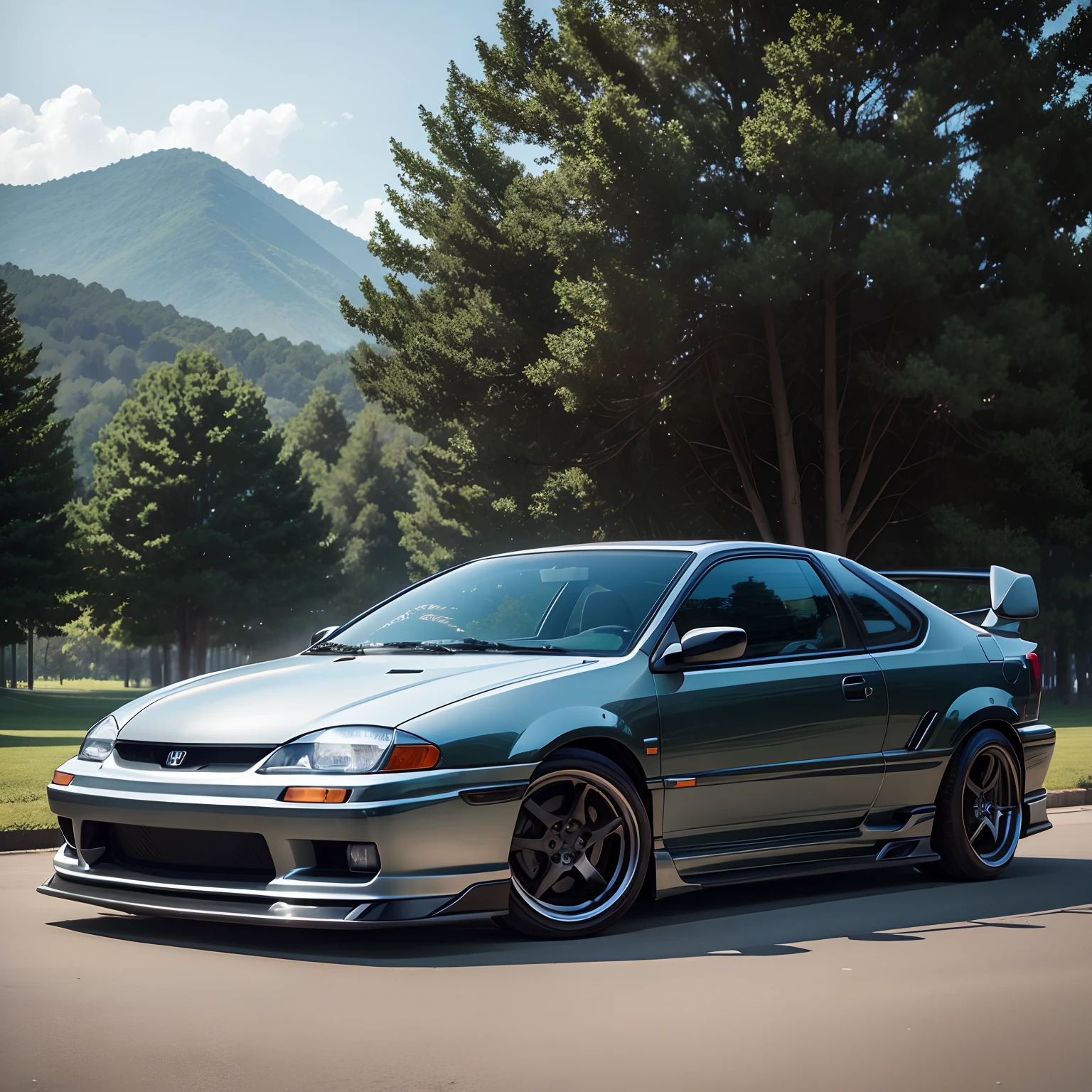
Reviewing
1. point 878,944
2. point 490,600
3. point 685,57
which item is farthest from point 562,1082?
point 685,57

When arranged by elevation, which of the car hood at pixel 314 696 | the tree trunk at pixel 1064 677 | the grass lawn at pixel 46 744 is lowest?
the tree trunk at pixel 1064 677

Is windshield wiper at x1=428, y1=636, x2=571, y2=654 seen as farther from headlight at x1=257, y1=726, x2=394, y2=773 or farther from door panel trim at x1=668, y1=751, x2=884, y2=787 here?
headlight at x1=257, y1=726, x2=394, y2=773

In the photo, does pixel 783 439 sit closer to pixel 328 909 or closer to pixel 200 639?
pixel 328 909

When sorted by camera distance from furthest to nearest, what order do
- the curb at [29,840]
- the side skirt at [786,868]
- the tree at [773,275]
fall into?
1. the tree at [773,275]
2. the curb at [29,840]
3. the side skirt at [786,868]

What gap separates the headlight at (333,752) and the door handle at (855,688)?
2.50m

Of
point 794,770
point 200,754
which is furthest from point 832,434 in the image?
point 200,754

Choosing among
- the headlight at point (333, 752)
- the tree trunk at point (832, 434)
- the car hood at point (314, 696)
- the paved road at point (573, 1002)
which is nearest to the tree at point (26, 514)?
the tree trunk at point (832, 434)

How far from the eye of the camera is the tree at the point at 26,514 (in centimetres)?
5319

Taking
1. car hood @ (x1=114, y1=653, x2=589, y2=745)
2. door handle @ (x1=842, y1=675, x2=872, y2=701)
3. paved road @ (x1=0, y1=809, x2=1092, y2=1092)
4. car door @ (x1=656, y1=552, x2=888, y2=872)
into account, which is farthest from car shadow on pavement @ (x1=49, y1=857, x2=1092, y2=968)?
door handle @ (x1=842, y1=675, x2=872, y2=701)

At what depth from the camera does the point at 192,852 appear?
607 centimetres

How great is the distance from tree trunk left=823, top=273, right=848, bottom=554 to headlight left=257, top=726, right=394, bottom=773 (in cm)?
2576

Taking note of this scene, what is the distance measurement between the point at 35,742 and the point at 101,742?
23.0 metres

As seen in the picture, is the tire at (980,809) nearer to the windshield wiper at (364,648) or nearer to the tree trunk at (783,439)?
the windshield wiper at (364,648)

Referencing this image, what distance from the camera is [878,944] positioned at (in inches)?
255
